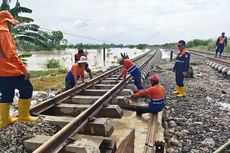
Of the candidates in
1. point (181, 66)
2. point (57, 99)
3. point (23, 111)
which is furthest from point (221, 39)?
point (23, 111)

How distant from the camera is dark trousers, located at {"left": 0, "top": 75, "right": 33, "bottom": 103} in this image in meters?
4.38

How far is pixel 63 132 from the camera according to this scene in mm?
3939

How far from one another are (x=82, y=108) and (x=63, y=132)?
1.70 meters

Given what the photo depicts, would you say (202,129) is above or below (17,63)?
below

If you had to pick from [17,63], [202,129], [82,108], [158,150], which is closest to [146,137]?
[158,150]

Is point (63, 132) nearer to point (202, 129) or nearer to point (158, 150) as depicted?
point (158, 150)

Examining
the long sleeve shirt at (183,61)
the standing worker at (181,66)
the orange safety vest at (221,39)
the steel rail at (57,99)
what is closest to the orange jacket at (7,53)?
the steel rail at (57,99)

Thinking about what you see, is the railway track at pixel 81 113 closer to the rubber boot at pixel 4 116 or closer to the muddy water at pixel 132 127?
the muddy water at pixel 132 127

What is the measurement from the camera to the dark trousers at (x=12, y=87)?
4375 mm

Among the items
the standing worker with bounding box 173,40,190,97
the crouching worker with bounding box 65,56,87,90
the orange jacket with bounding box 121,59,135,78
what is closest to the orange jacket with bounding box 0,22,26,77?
the crouching worker with bounding box 65,56,87,90

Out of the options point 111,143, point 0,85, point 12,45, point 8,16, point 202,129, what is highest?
point 8,16

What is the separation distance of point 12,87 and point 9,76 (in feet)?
0.64

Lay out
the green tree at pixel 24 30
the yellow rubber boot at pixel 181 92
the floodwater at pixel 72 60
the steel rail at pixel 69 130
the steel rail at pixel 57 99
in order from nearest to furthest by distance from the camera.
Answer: the steel rail at pixel 69 130 < the steel rail at pixel 57 99 < the yellow rubber boot at pixel 181 92 < the green tree at pixel 24 30 < the floodwater at pixel 72 60

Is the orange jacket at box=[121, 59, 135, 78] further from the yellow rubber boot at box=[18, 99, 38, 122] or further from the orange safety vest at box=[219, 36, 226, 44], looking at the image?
the orange safety vest at box=[219, 36, 226, 44]
